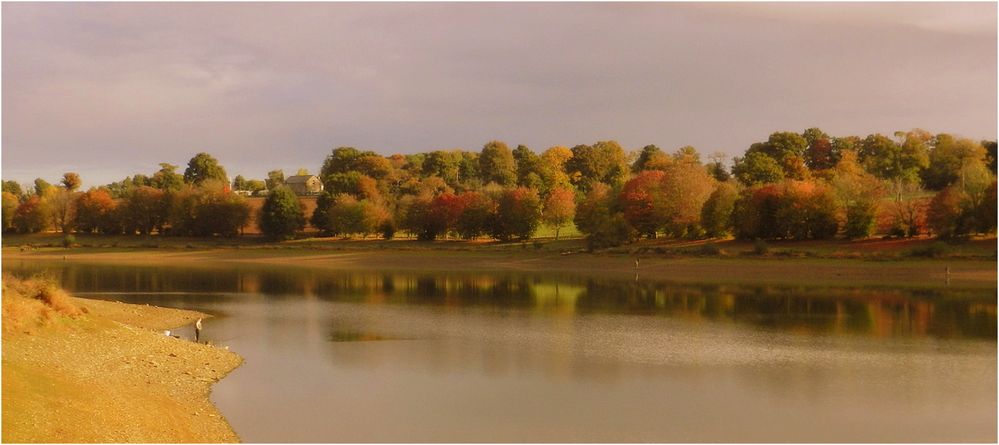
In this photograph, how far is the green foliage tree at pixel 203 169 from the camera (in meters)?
140

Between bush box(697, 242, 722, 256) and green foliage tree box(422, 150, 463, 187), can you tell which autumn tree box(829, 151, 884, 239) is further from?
green foliage tree box(422, 150, 463, 187)

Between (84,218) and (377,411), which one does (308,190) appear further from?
(377,411)

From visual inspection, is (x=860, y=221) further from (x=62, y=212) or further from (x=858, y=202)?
(x=62, y=212)

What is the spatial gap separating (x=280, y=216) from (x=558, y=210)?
2791 centimetres

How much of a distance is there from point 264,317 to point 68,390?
66.1 ft

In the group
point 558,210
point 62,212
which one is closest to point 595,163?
point 558,210

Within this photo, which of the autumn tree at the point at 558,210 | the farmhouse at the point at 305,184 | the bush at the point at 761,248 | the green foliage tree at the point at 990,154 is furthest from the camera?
the farmhouse at the point at 305,184

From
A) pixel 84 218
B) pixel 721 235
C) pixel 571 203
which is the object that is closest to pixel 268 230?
pixel 84 218

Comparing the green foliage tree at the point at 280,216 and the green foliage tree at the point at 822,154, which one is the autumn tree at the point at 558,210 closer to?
the green foliage tree at the point at 280,216

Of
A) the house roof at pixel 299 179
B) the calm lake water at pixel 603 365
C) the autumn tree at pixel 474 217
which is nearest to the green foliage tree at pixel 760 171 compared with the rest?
the autumn tree at pixel 474 217

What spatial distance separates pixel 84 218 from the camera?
316ft

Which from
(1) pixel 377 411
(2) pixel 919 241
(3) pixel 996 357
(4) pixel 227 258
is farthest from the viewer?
(4) pixel 227 258

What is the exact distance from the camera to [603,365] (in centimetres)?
2627

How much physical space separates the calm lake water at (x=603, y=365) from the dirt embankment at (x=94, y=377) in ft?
3.23
